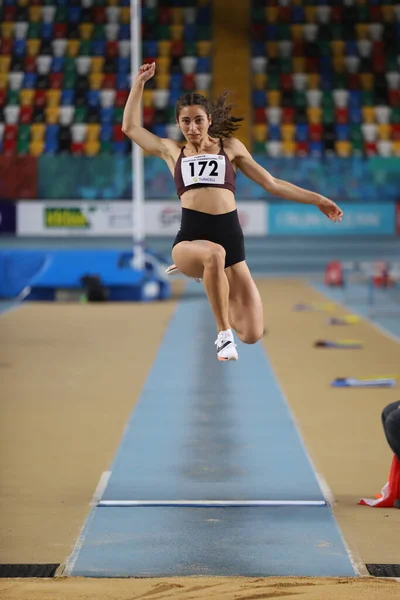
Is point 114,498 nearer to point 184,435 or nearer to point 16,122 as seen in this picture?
point 184,435

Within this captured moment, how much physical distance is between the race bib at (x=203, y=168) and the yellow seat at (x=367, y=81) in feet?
83.1

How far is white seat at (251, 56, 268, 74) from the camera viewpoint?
29.7m

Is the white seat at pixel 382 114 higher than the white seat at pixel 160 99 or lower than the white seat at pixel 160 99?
lower

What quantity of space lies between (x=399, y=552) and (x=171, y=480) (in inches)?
79.7

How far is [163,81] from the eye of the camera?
29.9 metres

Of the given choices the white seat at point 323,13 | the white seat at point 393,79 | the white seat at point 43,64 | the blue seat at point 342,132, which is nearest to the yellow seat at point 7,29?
the white seat at point 43,64

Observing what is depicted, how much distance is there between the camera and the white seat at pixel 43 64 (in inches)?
1192

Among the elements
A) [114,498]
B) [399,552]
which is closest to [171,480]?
[114,498]

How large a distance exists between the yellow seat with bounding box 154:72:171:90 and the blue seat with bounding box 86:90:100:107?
1.62 meters

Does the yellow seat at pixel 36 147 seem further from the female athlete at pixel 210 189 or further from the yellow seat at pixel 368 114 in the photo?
the female athlete at pixel 210 189

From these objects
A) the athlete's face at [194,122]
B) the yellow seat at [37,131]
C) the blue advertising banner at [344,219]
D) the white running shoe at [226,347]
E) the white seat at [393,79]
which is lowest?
the blue advertising banner at [344,219]

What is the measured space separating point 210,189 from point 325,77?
25.3m

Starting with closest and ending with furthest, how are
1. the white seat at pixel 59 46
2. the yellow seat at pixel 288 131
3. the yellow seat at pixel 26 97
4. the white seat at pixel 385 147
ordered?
the white seat at pixel 385 147 < the yellow seat at pixel 288 131 < the yellow seat at pixel 26 97 < the white seat at pixel 59 46

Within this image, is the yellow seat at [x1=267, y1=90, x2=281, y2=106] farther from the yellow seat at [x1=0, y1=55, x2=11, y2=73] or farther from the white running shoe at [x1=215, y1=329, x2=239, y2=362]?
the white running shoe at [x1=215, y1=329, x2=239, y2=362]
